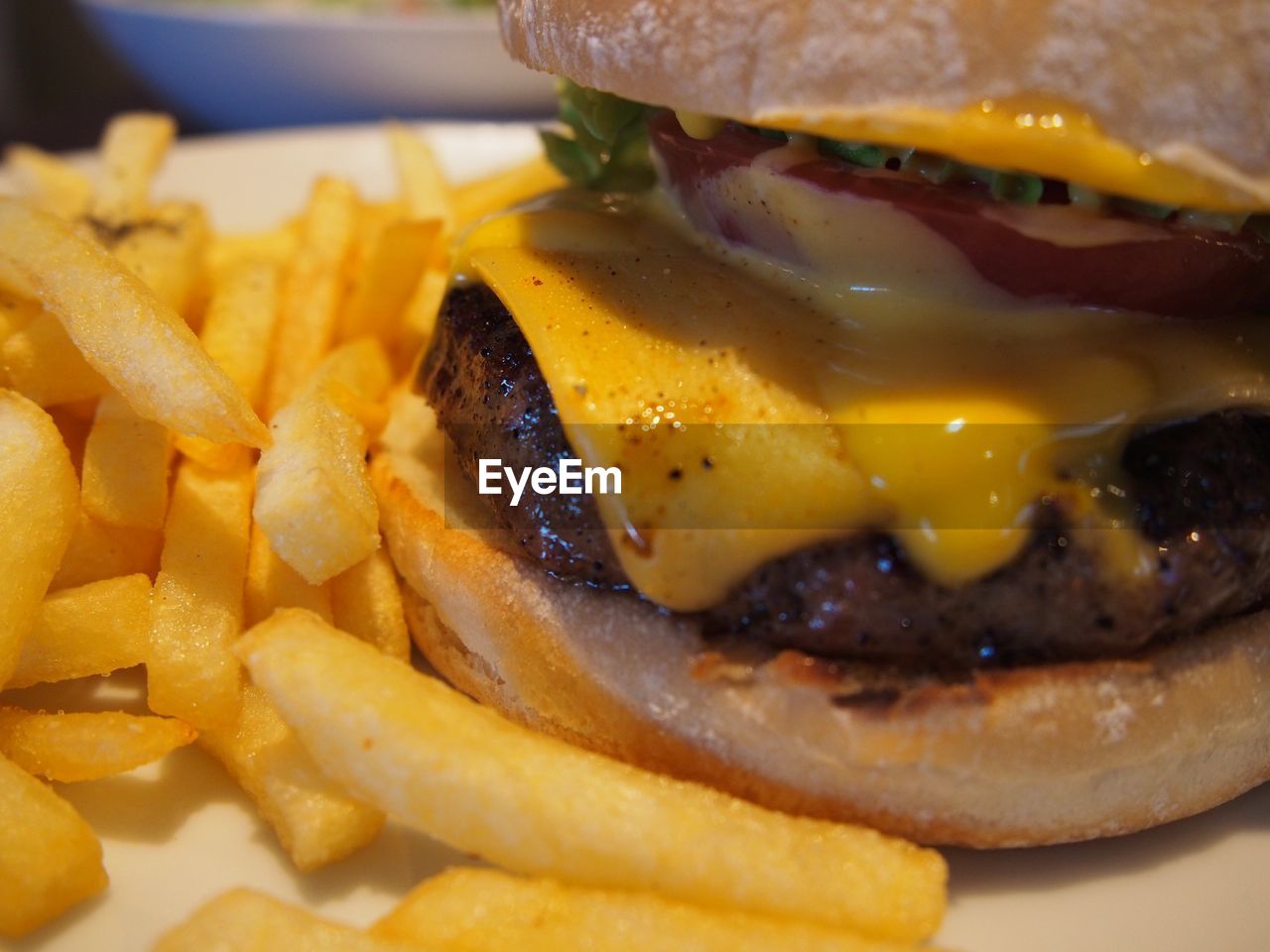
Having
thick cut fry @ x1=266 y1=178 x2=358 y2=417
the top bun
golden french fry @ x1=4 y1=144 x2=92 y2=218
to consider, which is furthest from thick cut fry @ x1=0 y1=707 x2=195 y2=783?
golden french fry @ x1=4 y1=144 x2=92 y2=218

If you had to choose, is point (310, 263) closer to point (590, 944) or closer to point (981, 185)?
point (981, 185)

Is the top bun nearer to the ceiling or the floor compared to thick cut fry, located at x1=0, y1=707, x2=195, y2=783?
nearer to the ceiling

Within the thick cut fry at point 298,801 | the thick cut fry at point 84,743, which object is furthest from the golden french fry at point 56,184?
the thick cut fry at point 298,801

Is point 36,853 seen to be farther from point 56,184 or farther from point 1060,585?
point 56,184

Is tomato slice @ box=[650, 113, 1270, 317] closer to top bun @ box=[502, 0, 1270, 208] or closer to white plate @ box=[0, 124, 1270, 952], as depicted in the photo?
top bun @ box=[502, 0, 1270, 208]

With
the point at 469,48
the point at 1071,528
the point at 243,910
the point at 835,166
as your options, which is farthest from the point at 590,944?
the point at 469,48

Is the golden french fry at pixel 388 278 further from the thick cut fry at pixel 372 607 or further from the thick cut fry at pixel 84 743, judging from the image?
the thick cut fry at pixel 84 743

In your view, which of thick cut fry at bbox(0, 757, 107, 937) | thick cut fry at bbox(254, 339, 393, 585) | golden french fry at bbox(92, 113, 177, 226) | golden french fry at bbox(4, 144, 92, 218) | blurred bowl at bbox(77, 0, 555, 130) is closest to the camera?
thick cut fry at bbox(0, 757, 107, 937)

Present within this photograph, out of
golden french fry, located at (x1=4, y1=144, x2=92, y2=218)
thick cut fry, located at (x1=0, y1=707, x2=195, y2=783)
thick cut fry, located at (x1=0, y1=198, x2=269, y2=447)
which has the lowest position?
thick cut fry, located at (x1=0, y1=707, x2=195, y2=783)
